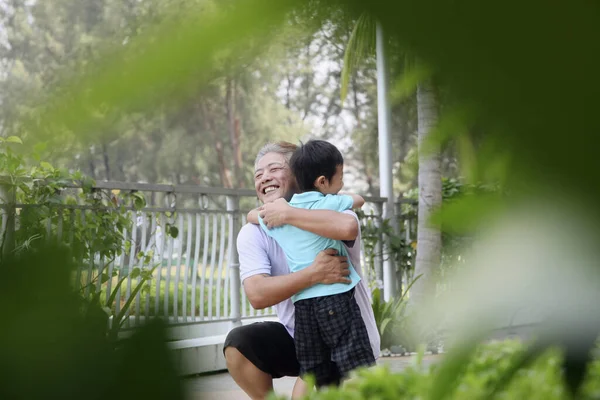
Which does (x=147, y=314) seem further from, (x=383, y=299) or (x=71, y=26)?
(x=383, y=299)

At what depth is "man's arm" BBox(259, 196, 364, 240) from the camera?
2.76 m

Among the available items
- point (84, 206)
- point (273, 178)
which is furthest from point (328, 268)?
point (84, 206)

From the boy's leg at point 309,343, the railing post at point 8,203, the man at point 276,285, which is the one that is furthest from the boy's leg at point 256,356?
the railing post at point 8,203

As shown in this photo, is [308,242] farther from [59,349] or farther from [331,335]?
[59,349]

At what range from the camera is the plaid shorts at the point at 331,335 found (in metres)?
2.85

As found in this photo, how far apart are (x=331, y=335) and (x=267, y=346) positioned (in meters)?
0.28

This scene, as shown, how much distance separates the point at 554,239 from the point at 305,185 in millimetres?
2848

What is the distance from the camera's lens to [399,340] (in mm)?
6531

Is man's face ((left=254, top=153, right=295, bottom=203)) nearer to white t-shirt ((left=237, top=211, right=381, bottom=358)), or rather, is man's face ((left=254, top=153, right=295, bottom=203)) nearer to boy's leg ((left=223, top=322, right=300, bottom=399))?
white t-shirt ((left=237, top=211, right=381, bottom=358))

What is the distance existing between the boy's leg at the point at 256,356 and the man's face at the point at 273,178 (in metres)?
0.59

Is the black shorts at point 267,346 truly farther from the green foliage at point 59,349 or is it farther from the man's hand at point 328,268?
the green foliage at point 59,349

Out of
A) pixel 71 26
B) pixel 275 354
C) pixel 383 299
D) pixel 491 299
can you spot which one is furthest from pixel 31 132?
pixel 383 299

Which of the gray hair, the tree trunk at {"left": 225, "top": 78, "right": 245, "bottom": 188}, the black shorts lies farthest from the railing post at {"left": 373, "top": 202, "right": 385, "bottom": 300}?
the tree trunk at {"left": 225, "top": 78, "right": 245, "bottom": 188}

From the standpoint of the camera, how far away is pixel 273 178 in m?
3.25
